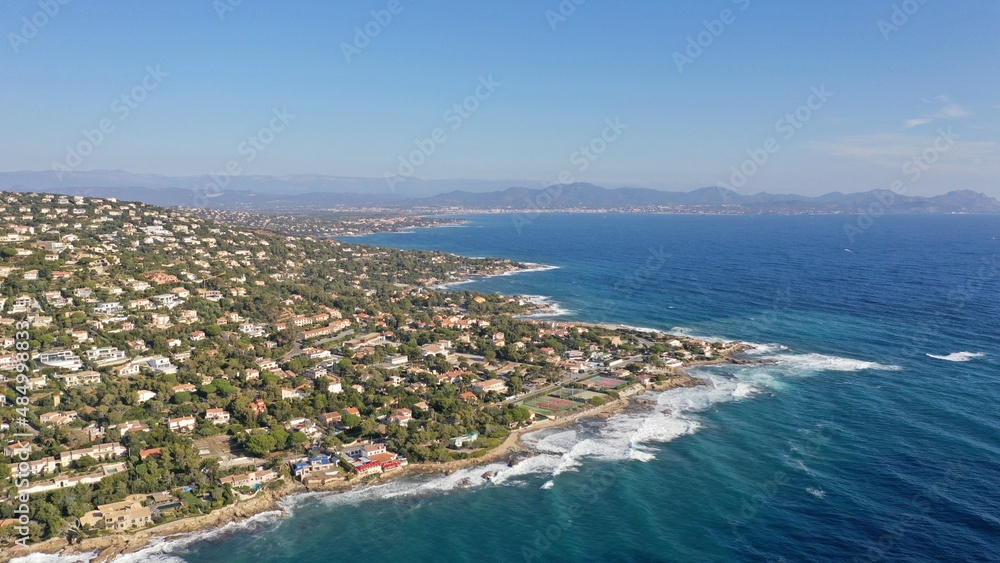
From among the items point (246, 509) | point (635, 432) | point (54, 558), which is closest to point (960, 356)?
point (635, 432)

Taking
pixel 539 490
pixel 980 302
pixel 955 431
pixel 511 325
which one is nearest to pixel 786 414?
pixel 955 431

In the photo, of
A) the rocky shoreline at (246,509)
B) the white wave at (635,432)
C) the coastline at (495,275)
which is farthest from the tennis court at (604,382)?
the coastline at (495,275)

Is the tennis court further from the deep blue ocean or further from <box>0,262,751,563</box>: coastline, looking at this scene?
the deep blue ocean

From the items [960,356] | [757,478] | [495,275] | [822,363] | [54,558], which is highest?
[960,356]

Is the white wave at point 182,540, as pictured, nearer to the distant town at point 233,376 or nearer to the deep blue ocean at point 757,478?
the deep blue ocean at point 757,478

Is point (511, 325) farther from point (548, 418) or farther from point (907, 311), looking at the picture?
point (907, 311)

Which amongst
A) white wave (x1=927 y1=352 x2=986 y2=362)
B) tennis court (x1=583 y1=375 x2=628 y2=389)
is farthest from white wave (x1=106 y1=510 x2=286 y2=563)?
white wave (x1=927 y1=352 x2=986 y2=362)

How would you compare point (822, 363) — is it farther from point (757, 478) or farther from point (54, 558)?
point (54, 558)
